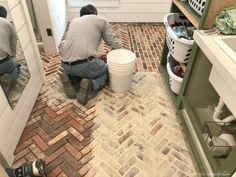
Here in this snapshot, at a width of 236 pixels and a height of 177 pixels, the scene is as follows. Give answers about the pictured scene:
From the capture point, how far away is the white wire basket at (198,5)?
4.40ft

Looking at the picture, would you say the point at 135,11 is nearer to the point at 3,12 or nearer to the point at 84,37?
the point at 84,37

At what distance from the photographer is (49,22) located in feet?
7.59

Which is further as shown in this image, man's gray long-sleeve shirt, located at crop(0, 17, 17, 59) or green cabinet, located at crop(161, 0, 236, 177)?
man's gray long-sleeve shirt, located at crop(0, 17, 17, 59)

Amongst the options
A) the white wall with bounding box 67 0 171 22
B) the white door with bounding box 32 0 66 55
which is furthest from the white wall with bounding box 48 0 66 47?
the white wall with bounding box 67 0 171 22

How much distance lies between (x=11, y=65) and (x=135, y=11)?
2.37 metres

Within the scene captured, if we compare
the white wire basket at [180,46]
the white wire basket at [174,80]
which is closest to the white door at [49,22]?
the white wire basket at [180,46]

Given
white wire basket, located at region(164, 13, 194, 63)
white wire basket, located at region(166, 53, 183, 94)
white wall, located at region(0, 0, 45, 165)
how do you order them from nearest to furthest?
1. white wall, located at region(0, 0, 45, 165)
2. white wire basket, located at region(164, 13, 194, 63)
3. white wire basket, located at region(166, 53, 183, 94)

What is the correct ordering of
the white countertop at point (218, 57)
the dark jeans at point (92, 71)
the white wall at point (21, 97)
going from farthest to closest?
the dark jeans at point (92, 71), the white wall at point (21, 97), the white countertop at point (218, 57)

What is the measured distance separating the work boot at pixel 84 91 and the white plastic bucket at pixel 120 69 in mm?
230

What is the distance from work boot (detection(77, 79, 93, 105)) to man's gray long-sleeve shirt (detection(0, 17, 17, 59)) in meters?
0.61

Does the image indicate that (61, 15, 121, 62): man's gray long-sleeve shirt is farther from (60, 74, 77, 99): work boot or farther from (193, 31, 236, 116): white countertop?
(193, 31, 236, 116): white countertop

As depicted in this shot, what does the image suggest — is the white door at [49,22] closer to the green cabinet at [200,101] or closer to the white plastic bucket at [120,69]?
the white plastic bucket at [120,69]

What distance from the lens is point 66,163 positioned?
56.0 inches

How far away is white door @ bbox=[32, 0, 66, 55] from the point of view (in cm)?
221
